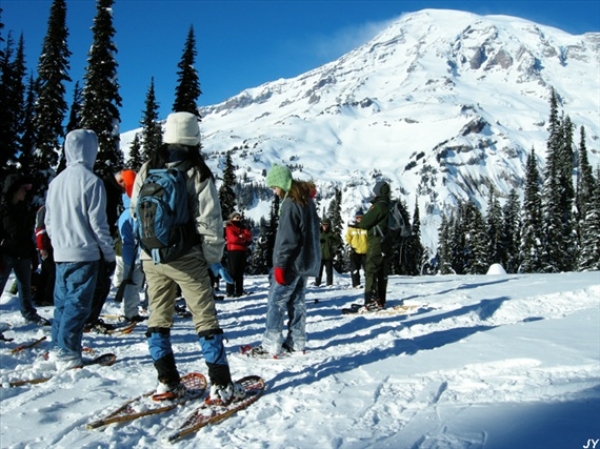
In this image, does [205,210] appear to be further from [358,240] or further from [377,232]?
[358,240]

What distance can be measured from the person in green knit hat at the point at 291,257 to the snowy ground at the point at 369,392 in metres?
0.31

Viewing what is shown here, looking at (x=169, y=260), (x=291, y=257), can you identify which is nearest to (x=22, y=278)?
(x=291, y=257)

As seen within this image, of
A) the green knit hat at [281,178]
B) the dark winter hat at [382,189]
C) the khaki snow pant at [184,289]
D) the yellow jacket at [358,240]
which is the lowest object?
the khaki snow pant at [184,289]

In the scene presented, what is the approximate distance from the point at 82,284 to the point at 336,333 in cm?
379

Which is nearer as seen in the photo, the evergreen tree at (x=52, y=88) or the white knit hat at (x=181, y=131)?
the white knit hat at (x=181, y=131)

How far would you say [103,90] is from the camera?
992 inches

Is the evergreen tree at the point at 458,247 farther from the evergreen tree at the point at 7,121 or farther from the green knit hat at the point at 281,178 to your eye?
the green knit hat at the point at 281,178

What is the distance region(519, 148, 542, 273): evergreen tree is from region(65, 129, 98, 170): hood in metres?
47.7

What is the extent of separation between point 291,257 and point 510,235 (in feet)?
216

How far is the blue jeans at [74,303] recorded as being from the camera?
5.08 m

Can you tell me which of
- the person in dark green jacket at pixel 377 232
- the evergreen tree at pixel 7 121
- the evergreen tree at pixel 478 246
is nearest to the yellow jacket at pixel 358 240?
the person in dark green jacket at pixel 377 232

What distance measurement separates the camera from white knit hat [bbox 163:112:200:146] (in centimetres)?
405

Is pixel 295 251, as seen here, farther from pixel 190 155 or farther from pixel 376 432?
pixel 376 432

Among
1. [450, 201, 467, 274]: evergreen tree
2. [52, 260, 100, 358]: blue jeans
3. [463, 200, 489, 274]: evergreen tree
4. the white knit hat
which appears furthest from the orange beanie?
[450, 201, 467, 274]: evergreen tree
